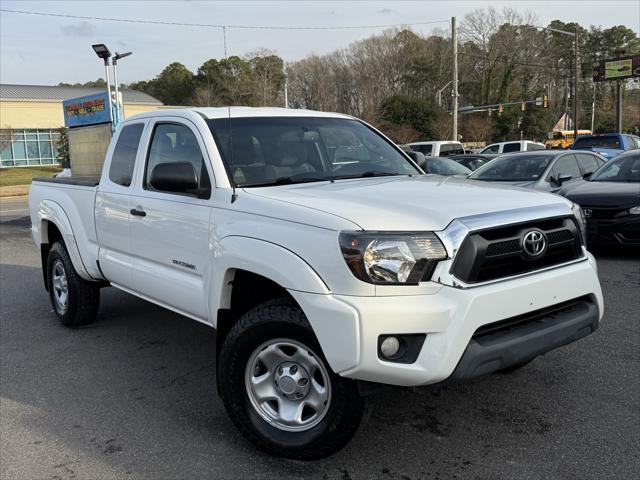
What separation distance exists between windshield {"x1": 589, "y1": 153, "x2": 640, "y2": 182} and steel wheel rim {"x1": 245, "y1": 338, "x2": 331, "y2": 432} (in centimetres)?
748

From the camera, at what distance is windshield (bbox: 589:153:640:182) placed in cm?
901

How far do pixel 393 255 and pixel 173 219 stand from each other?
177 centimetres

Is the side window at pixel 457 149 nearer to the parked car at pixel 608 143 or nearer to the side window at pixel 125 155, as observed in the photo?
the parked car at pixel 608 143

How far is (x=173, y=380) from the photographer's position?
4.50 m

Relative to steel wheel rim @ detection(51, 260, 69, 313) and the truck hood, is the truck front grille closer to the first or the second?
the truck hood

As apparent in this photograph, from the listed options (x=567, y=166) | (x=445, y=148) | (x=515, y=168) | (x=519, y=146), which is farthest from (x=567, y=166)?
(x=519, y=146)

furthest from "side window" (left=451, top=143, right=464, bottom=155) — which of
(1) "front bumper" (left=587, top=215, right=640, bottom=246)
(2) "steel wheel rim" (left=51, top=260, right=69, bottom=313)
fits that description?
(2) "steel wheel rim" (left=51, top=260, right=69, bottom=313)

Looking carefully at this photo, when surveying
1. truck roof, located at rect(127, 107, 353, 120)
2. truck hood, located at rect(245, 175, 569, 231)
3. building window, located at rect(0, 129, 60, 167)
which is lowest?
truck hood, located at rect(245, 175, 569, 231)

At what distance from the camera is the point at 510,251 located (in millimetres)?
3057

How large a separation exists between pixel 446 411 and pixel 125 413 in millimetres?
2062

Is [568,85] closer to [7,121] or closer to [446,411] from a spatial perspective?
[7,121]

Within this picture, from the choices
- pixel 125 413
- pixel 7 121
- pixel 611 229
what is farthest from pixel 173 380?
pixel 7 121

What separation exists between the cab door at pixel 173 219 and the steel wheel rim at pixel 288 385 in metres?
0.64

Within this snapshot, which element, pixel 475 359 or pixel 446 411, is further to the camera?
pixel 446 411
